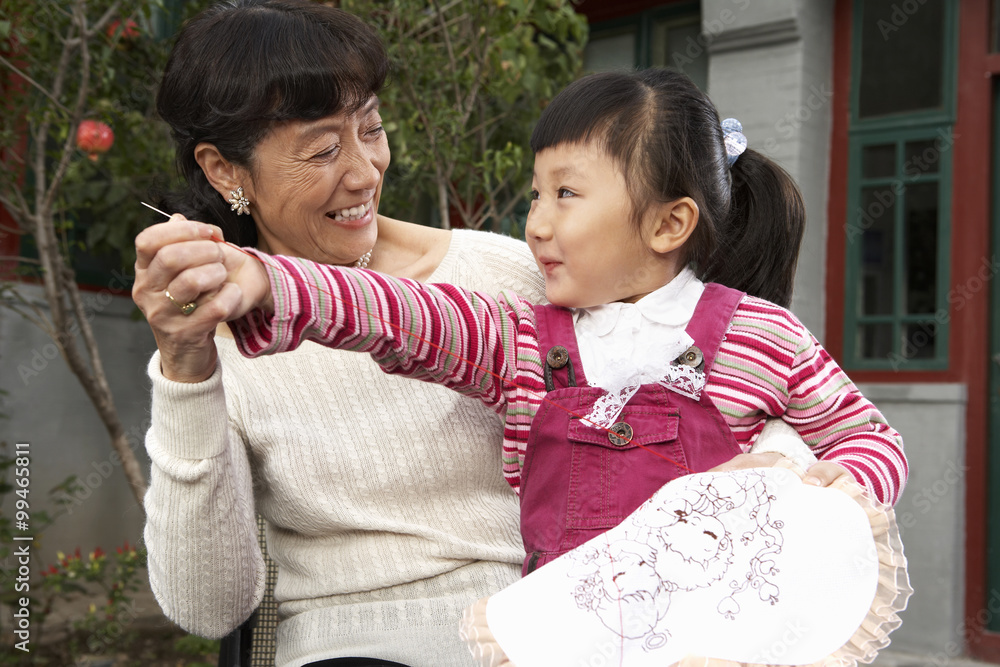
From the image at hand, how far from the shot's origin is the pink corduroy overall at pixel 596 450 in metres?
1.38

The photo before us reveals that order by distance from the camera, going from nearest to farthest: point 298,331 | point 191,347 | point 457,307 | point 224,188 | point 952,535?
point 298,331
point 191,347
point 457,307
point 224,188
point 952,535

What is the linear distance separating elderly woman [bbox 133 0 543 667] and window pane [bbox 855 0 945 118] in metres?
3.81

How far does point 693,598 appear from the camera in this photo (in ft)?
3.92

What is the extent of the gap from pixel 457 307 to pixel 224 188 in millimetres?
869

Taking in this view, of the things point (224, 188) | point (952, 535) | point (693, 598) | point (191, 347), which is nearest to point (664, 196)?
point (693, 598)

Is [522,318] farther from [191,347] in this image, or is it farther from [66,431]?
[66,431]

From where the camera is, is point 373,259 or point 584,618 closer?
point 584,618

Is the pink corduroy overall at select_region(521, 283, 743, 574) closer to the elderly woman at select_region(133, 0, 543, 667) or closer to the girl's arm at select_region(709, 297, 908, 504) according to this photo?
the girl's arm at select_region(709, 297, 908, 504)

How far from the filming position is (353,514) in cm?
183

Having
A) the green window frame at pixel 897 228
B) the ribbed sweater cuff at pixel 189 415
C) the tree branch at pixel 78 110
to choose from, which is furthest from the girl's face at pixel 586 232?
the green window frame at pixel 897 228

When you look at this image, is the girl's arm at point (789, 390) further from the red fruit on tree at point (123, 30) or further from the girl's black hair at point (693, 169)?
the red fruit on tree at point (123, 30)

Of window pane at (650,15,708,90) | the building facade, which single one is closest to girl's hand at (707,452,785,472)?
the building facade

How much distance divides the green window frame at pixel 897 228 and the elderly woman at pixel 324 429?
143 inches

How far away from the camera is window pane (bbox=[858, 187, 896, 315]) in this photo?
5.13 m
